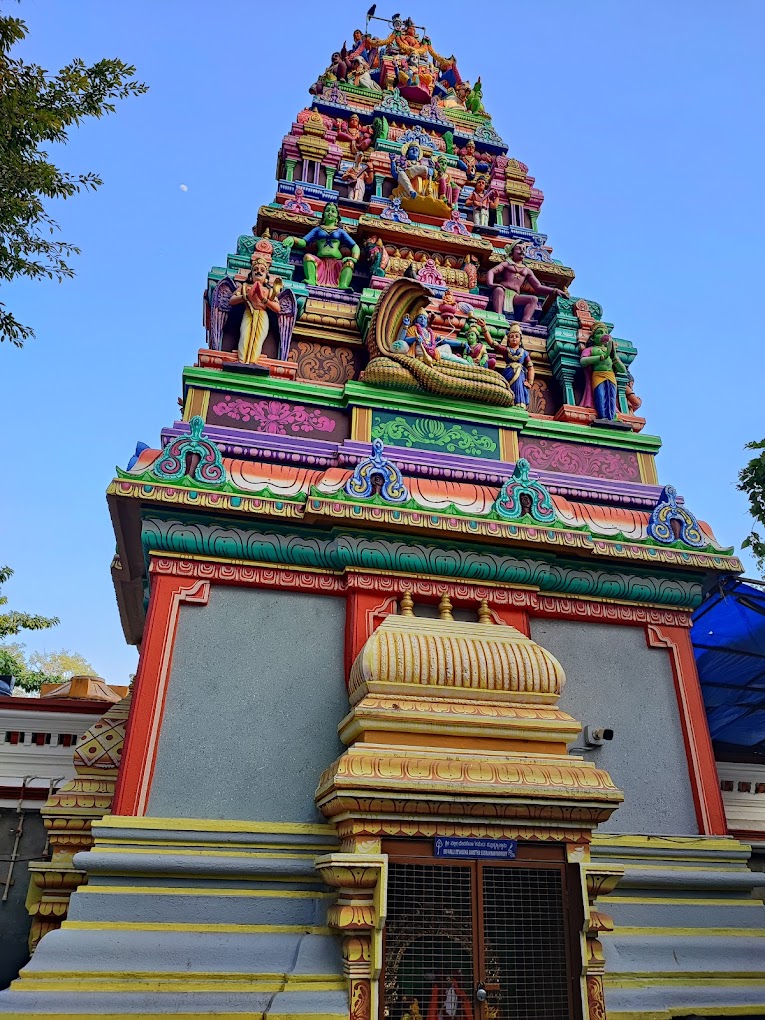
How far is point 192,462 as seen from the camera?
21.5 feet

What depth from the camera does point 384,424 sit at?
7.73 m

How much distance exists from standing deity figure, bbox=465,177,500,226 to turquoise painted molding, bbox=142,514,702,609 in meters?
6.26

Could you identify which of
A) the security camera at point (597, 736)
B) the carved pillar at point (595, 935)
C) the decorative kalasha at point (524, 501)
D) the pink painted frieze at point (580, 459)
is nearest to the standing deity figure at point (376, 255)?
the pink painted frieze at point (580, 459)

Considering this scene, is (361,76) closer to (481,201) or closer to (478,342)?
(481,201)

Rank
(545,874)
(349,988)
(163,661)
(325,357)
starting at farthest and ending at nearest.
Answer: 1. (325,357)
2. (163,661)
3. (545,874)
4. (349,988)

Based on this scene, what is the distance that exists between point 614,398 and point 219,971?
7033 millimetres

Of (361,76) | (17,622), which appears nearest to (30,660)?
(17,622)

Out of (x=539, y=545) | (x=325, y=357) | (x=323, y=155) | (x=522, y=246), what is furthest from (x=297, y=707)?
(x=323, y=155)

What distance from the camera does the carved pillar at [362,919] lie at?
15.5 ft

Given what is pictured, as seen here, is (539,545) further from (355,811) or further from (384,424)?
(355,811)

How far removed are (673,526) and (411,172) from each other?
6.19 m

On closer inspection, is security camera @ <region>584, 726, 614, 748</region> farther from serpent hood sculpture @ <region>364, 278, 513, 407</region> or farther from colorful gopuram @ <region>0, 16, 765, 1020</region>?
serpent hood sculpture @ <region>364, 278, 513, 407</region>

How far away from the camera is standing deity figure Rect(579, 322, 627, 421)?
8.88 metres

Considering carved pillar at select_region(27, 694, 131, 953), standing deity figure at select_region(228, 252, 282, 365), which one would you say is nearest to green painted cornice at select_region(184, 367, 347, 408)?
standing deity figure at select_region(228, 252, 282, 365)
